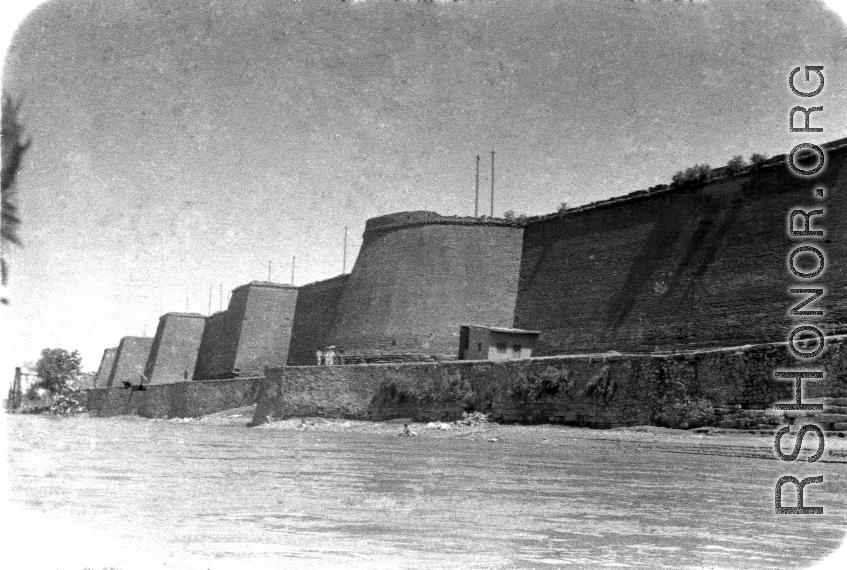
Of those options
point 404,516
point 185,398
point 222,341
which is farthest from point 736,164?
point 222,341

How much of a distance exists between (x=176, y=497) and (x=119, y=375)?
6426 cm

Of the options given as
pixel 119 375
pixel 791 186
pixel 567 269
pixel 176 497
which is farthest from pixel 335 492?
pixel 119 375

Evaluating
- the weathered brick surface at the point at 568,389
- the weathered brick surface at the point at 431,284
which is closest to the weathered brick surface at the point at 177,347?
the weathered brick surface at the point at 431,284

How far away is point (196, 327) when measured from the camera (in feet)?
182

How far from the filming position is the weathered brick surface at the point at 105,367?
72.9 m

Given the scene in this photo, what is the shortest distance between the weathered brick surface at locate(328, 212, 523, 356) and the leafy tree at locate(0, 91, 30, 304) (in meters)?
25.8

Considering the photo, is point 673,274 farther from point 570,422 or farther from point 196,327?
point 196,327

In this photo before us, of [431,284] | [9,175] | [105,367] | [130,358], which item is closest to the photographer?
[9,175]

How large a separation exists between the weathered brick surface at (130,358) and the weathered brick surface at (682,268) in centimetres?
4464

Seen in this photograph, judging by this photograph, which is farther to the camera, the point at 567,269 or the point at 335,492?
the point at 567,269

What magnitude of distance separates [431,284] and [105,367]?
172ft

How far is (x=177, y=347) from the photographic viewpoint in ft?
180

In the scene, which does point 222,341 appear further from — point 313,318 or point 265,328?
point 313,318

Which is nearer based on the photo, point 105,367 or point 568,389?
point 568,389
